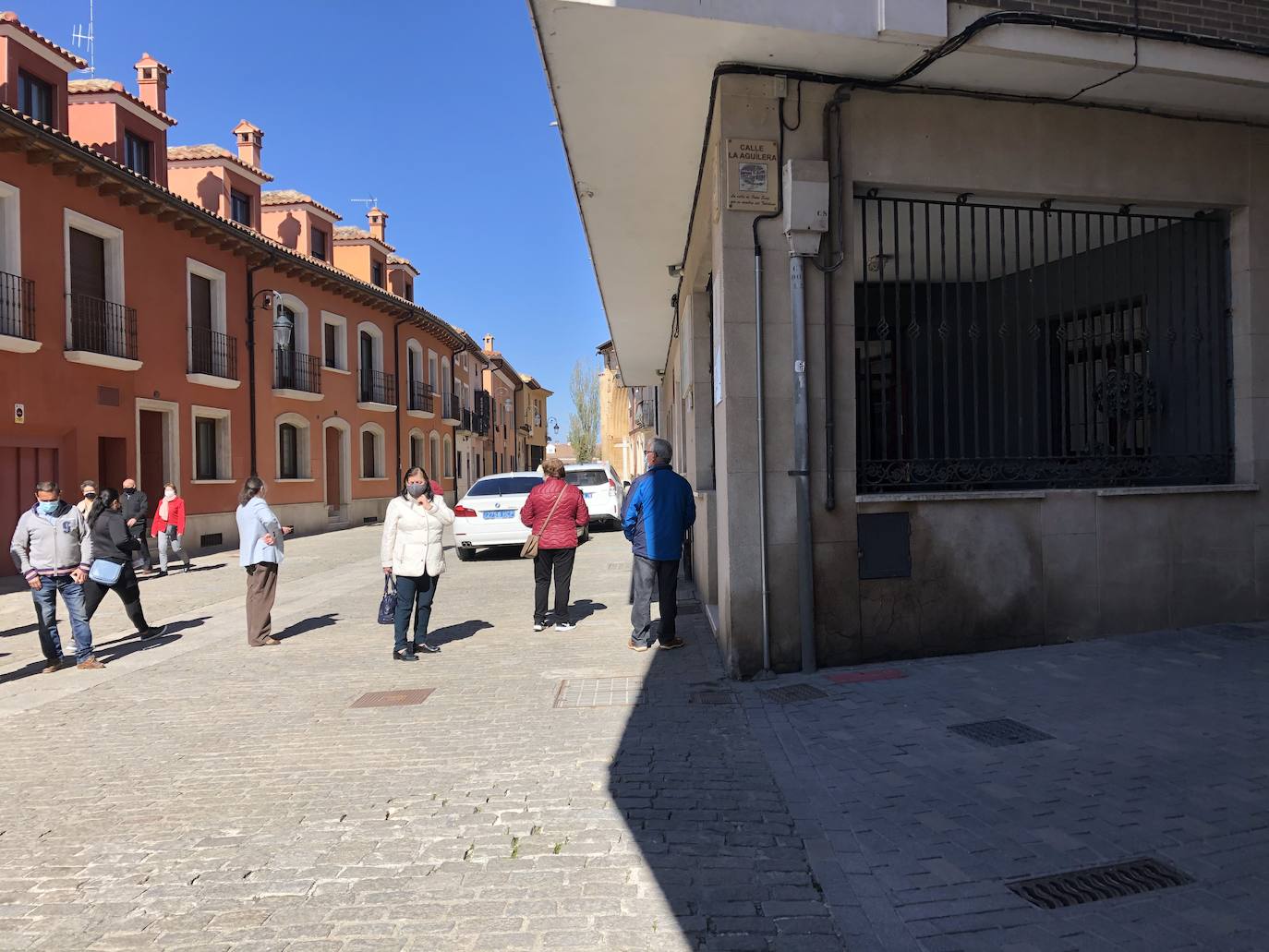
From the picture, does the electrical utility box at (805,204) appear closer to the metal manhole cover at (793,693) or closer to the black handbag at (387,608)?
the metal manhole cover at (793,693)

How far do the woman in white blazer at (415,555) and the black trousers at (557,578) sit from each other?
1069 mm

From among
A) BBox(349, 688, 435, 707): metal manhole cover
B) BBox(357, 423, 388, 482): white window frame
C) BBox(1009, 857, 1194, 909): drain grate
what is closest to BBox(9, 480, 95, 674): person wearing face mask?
BBox(349, 688, 435, 707): metal manhole cover

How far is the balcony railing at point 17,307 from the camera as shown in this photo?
12.9m

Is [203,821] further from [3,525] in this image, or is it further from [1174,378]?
[3,525]

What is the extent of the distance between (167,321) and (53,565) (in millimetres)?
11894

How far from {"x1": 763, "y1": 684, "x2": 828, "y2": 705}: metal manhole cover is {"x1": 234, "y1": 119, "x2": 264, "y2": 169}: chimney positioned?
80.5 feet

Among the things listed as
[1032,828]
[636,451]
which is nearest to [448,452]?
[636,451]

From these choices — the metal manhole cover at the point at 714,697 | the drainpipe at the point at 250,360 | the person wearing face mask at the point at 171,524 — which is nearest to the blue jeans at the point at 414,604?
the metal manhole cover at the point at 714,697

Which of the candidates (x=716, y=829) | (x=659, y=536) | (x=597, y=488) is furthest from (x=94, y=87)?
(x=716, y=829)

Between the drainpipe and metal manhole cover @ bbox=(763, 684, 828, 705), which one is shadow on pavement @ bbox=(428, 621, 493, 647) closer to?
metal manhole cover @ bbox=(763, 684, 828, 705)

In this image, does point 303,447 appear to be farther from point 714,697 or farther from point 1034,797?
point 1034,797

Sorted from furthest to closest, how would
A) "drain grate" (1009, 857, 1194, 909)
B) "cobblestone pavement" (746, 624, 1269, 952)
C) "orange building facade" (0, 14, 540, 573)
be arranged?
"orange building facade" (0, 14, 540, 573), "drain grate" (1009, 857, 1194, 909), "cobblestone pavement" (746, 624, 1269, 952)

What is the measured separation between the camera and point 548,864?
318cm

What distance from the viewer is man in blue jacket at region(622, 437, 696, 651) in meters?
6.93
